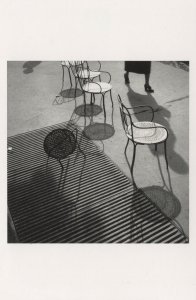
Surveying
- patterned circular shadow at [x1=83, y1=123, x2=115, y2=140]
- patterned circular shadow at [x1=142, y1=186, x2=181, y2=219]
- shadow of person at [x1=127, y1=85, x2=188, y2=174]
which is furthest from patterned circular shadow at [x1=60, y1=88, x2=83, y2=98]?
patterned circular shadow at [x1=142, y1=186, x2=181, y2=219]

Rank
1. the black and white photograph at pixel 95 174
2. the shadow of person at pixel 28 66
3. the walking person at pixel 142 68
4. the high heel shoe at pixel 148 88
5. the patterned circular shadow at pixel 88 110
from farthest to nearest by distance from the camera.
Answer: the shadow of person at pixel 28 66 < the high heel shoe at pixel 148 88 < the walking person at pixel 142 68 < the patterned circular shadow at pixel 88 110 < the black and white photograph at pixel 95 174

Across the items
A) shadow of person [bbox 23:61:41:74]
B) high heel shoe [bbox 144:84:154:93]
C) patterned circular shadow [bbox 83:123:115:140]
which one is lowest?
patterned circular shadow [bbox 83:123:115:140]

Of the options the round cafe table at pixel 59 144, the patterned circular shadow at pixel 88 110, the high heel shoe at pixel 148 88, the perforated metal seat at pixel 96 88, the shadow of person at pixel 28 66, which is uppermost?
the shadow of person at pixel 28 66

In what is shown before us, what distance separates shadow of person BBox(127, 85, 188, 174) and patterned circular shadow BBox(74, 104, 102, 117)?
622 millimetres

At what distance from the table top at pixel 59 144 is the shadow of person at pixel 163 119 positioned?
4.04ft

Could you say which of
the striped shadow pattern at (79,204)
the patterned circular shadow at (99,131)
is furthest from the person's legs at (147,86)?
the striped shadow pattern at (79,204)

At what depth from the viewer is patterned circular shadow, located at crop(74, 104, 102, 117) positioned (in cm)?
685

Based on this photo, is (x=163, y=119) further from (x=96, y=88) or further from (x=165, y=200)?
(x=165, y=200)

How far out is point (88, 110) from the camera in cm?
697

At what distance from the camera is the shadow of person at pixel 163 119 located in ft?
17.5

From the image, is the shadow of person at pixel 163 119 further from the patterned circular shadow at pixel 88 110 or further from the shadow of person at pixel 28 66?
the shadow of person at pixel 28 66

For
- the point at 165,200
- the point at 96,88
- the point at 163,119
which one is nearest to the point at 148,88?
the point at 163,119

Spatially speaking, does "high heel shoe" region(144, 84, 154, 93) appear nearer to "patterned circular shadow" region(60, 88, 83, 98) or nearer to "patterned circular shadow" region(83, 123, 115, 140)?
"patterned circular shadow" region(60, 88, 83, 98)
